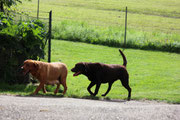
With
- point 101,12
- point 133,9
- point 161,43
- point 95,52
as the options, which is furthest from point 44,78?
point 133,9

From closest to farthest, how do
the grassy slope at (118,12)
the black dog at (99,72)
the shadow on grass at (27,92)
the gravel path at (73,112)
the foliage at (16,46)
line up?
the gravel path at (73,112) < the shadow on grass at (27,92) < the black dog at (99,72) < the foliage at (16,46) < the grassy slope at (118,12)

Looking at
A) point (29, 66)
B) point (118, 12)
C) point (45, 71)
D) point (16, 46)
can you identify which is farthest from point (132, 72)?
point (118, 12)

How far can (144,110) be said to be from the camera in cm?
902

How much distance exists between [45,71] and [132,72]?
20.0 ft

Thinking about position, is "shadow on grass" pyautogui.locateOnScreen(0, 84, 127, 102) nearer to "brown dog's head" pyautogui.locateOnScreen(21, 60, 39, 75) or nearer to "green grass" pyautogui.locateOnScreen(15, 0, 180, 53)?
"brown dog's head" pyautogui.locateOnScreen(21, 60, 39, 75)

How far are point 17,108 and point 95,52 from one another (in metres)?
12.4

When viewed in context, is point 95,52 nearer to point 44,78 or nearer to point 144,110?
point 44,78

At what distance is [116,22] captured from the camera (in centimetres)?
3356

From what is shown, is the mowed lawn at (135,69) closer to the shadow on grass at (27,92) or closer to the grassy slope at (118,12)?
the shadow on grass at (27,92)

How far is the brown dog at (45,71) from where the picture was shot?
10766 millimetres

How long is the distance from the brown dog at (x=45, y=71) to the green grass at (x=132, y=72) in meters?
0.47

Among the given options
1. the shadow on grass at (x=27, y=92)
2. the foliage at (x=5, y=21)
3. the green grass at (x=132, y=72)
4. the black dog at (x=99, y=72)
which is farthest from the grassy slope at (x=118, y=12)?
the black dog at (x=99, y=72)

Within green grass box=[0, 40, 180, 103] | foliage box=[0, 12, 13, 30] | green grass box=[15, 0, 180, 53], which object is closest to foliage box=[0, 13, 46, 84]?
foliage box=[0, 12, 13, 30]

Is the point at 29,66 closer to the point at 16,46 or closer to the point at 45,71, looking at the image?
the point at 45,71
